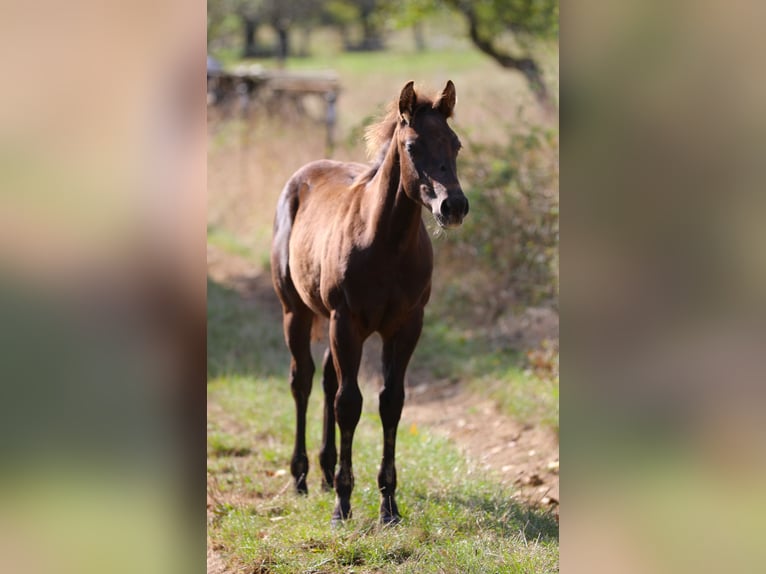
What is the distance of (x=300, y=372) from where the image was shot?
5.41m

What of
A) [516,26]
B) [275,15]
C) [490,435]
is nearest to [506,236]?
[490,435]

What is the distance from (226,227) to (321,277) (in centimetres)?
868

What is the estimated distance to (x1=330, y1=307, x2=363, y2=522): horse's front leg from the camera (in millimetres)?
4320

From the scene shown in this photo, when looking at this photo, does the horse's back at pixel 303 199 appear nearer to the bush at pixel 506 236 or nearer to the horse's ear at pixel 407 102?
the horse's ear at pixel 407 102

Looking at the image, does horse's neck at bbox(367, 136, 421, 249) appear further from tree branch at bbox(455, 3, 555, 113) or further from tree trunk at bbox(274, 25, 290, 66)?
tree trunk at bbox(274, 25, 290, 66)

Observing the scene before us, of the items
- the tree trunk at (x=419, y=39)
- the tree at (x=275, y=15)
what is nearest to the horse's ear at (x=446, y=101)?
the tree trunk at (x=419, y=39)

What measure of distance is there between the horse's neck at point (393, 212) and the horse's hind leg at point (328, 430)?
117 cm

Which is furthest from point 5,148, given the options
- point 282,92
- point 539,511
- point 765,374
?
point 282,92

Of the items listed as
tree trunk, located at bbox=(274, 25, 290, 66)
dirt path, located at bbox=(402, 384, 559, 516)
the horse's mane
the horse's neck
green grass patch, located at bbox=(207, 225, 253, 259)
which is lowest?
dirt path, located at bbox=(402, 384, 559, 516)

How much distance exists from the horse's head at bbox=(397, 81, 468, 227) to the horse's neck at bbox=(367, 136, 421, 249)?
0.48 feet

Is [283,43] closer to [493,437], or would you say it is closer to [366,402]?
[366,402]

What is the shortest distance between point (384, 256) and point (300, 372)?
151 centimetres

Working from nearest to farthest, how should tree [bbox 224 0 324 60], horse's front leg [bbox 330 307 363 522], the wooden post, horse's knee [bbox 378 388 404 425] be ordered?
horse's front leg [bbox 330 307 363 522]
horse's knee [bbox 378 388 404 425]
the wooden post
tree [bbox 224 0 324 60]

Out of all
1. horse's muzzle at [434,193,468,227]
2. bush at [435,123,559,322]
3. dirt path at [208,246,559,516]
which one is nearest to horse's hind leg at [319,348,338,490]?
dirt path at [208,246,559,516]
